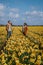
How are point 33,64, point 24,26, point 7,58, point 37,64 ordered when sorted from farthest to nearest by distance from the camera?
point 24,26
point 7,58
point 33,64
point 37,64

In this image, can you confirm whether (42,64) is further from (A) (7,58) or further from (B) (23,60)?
(A) (7,58)

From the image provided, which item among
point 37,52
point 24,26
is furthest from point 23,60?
point 24,26

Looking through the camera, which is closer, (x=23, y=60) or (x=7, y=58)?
(x=23, y=60)

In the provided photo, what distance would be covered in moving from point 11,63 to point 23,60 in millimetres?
620

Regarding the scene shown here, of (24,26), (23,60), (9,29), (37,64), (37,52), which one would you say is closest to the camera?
(37,64)

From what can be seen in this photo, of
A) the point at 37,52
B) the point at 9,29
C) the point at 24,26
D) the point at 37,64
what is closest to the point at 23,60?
the point at 37,64

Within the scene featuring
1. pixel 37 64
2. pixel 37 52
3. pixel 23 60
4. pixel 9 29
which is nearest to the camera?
pixel 37 64

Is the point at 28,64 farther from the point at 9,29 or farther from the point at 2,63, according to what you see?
the point at 9,29

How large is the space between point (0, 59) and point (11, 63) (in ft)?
3.16

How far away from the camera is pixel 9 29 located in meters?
19.5

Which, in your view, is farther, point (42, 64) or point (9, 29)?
point (9, 29)

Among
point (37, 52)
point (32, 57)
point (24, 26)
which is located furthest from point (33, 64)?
point (24, 26)

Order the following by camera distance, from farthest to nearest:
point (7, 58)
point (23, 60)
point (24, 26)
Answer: point (24, 26) < point (7, 58) < point (23, 60)

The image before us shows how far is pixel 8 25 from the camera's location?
19.6 meters
